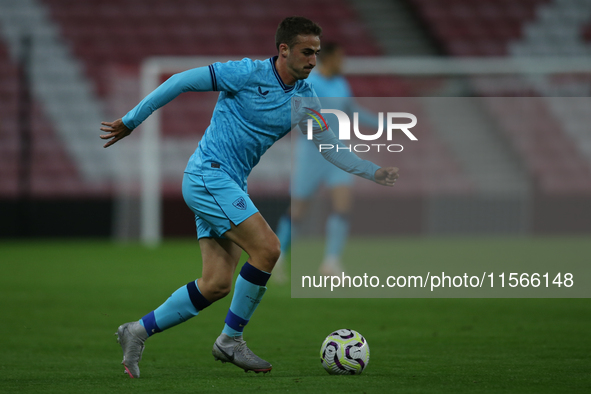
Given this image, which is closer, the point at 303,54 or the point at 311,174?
the point at 303,54

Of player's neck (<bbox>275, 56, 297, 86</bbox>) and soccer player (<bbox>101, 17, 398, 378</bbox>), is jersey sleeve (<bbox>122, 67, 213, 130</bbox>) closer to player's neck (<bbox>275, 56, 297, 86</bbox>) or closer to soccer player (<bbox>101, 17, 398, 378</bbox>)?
soccer player (<bbox>101, 17, 398, 378</bbox>)

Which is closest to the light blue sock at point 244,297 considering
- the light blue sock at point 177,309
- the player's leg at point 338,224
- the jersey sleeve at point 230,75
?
the light blue sock at point 177,309

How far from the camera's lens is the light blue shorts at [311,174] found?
26.5ft

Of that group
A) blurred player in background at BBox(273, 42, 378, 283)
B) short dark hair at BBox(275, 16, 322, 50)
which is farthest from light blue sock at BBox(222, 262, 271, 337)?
blurred player in background at BBox(273, 42, 378, 283)

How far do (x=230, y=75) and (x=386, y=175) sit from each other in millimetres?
942

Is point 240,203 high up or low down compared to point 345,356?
up

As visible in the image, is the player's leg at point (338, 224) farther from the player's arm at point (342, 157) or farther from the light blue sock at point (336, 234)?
the player's arm at point (342, 157)


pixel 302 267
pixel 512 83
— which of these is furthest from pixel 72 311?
pixel 512 83

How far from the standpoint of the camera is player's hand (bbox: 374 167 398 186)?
4156mm

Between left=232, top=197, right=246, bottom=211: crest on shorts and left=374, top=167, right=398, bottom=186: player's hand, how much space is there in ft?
2.37

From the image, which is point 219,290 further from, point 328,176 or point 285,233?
point 328,176

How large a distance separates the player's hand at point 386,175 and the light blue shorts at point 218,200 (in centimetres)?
67

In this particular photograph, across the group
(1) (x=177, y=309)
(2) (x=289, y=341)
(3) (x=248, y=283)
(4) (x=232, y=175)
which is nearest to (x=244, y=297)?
(3) (x=248, y=283)

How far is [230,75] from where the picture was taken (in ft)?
13.2
